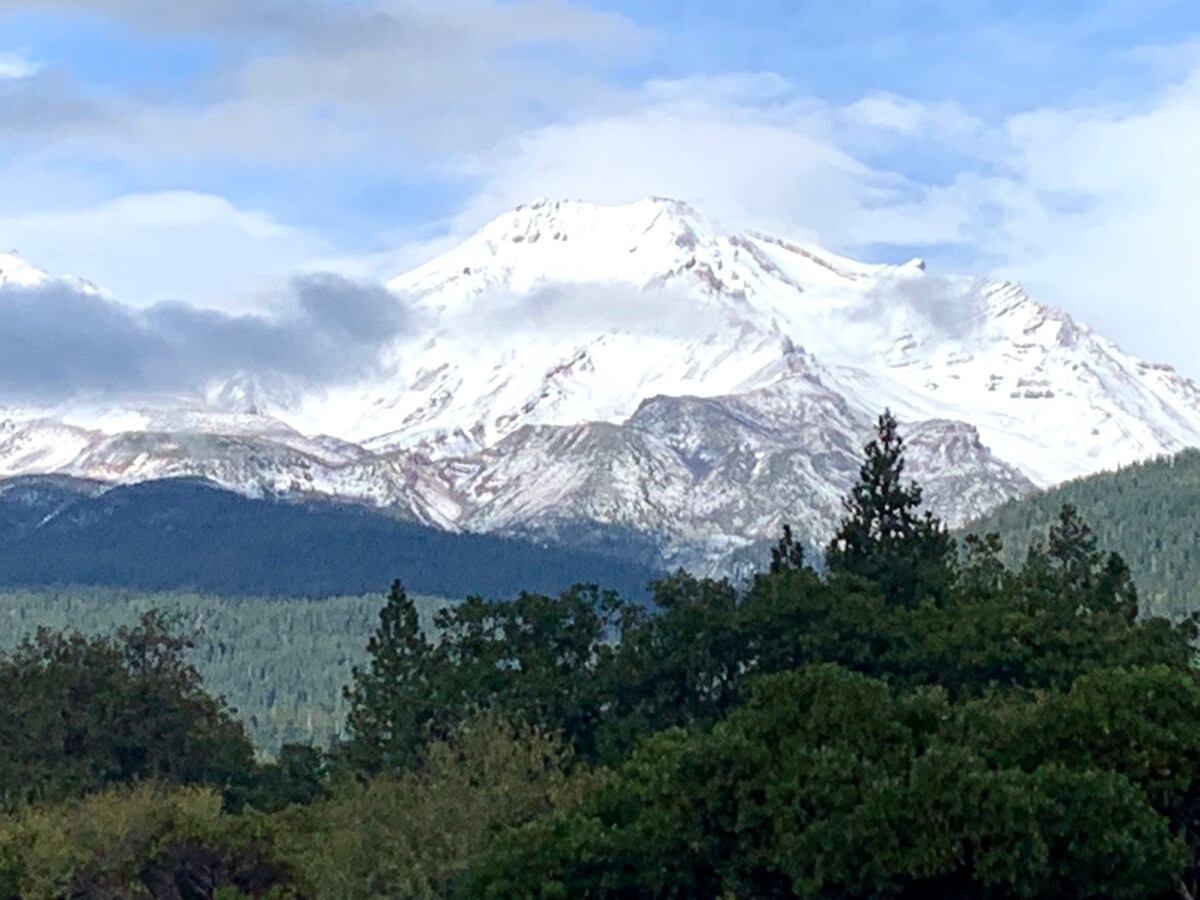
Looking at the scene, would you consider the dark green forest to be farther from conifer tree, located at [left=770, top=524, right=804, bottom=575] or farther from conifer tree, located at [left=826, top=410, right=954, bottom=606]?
conifer tree, located at [left=770, top=524, right=804, bottom=575]

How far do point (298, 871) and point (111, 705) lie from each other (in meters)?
32.6

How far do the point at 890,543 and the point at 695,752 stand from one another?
150ft

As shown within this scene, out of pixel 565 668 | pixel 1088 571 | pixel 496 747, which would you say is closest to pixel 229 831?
pixel 496 747

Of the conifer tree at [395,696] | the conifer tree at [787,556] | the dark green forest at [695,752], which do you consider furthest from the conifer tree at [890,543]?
the conifer tree at [395,696]

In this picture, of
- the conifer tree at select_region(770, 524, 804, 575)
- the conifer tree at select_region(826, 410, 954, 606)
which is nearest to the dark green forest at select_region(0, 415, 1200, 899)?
the conifer tree at select_region(826, 410, 954, 606)

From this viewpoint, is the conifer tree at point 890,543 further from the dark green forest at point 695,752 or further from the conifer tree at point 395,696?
the conifer tree at point 395,696

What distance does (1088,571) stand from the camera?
127812mm

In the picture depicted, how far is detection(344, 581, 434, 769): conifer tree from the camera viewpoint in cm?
11888

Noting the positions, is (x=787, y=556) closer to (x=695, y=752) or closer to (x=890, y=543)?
(x=890, y=543)

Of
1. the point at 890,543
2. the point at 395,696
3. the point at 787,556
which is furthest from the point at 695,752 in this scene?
the point at 787,556

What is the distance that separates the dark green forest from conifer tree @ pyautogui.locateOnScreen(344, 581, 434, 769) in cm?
Answer: 20

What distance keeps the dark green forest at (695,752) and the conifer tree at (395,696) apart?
0.66 feet

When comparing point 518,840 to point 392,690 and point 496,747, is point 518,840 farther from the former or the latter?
point 392,690

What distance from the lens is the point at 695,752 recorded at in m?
76.3
